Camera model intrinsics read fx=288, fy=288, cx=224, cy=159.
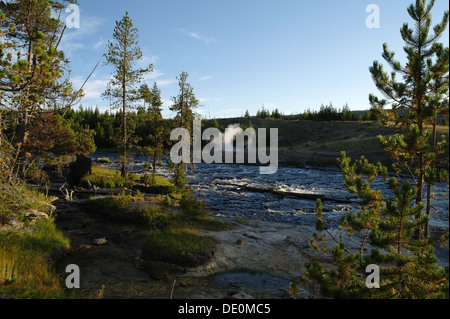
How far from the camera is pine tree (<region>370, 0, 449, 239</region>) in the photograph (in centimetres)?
649

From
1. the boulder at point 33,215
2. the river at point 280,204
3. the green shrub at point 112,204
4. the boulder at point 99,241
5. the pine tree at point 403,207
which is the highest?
the pine tree at point 403,207

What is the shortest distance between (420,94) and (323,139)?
2560 inches

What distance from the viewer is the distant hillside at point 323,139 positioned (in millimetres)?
46562

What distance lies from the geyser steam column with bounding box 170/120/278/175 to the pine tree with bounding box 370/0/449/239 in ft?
59.8

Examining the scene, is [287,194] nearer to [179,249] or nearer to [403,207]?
[179,249]

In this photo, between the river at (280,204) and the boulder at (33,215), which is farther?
the river at (280,204)

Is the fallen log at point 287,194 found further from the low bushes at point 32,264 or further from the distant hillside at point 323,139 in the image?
the low bushes at point 32,264

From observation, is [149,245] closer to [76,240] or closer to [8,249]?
[76,240]

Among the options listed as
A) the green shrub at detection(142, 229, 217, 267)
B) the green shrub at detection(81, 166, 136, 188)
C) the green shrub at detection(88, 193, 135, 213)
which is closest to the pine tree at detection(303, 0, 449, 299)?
the green shrub at detection(142, 229, 217, 267)

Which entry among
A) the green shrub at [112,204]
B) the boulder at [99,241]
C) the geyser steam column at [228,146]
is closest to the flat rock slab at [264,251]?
the boulder at [99,241]

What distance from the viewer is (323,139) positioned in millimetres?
69000

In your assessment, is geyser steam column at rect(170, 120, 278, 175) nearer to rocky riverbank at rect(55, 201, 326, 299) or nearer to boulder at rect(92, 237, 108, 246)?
rocky riverbank at rect(55, 201, 326, 299)

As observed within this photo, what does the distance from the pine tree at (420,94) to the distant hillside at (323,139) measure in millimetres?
28743
